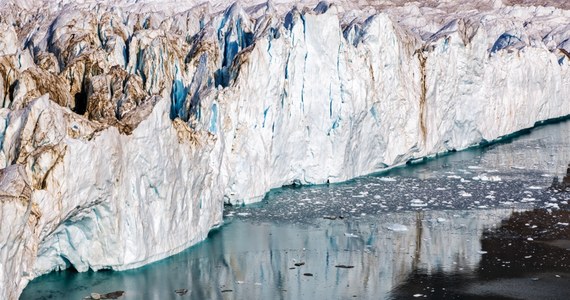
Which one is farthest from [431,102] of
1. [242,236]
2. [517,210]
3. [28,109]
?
[28,109]

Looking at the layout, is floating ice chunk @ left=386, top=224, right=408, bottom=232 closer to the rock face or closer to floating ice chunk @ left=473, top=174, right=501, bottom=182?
the rock face

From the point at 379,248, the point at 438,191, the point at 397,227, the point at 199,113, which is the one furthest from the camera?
the point at 438,191

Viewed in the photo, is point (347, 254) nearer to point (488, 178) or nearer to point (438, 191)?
point (438, 191)

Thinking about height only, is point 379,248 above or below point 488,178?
below

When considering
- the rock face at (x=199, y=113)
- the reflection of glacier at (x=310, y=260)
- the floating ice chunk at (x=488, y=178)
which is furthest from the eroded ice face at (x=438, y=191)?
the reflection of glacier at (x=310, y=260)

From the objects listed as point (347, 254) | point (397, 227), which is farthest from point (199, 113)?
point (397, 227)

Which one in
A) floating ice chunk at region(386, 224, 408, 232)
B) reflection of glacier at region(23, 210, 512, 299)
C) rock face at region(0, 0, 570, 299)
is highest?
Result: rock face at region(0, 0, 570, 299)

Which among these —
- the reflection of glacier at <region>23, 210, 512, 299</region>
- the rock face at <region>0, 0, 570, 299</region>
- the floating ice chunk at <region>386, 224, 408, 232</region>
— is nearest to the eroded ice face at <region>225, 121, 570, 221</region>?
the rock face at <region>0, 0, 570, 299</region>
